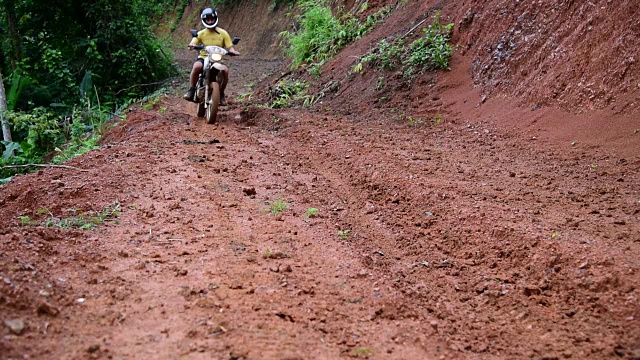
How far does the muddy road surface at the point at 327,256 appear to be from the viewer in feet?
8.90

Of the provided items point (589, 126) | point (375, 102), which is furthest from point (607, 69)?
point (375, 102)

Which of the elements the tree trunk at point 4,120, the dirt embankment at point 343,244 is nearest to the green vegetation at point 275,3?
the tree trunk at point 4,120

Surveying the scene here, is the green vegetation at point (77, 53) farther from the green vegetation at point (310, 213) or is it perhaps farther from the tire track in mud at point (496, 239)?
the green vegetation at point (310, 213)

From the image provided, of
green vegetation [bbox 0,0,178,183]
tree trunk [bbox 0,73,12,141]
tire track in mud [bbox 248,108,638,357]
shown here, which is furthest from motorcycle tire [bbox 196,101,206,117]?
green vegetation [bbox 0,0,178,183]

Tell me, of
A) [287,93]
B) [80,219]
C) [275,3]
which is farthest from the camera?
[275,3]

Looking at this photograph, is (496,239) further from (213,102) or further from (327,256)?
(213,102)

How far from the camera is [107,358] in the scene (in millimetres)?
2377

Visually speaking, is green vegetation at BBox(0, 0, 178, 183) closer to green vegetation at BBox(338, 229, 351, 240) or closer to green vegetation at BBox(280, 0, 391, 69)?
green vegetation at BBox(280, 0, 391, 69)

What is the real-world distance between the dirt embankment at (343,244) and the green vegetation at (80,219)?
1.1 inches

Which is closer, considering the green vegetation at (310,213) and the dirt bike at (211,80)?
the green vegetation at (310,213)

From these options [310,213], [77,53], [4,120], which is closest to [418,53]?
[310,213]

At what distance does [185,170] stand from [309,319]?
3.27m

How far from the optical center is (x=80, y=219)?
165 inches

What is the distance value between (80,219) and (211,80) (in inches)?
220
